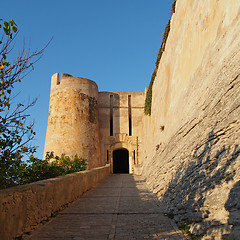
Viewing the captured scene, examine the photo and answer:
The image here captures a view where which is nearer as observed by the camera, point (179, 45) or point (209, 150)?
point (209, 150)

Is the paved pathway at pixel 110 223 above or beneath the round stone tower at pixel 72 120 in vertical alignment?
beneath


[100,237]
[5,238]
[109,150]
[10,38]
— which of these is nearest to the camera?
[5,238]

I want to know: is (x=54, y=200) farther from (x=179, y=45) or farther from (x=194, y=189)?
(x=179, y=45)

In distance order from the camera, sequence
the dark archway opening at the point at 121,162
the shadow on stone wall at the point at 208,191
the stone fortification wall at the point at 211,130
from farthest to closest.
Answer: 1. the dark archway opening at the point at 121,162
2. the stone fortification wall at the point at 211,130
3. the shadow on stone wall at the point at 208,191

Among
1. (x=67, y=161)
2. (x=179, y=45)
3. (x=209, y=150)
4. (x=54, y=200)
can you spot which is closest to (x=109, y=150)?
(x=67, y=161)

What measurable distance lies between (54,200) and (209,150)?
3.32 meters

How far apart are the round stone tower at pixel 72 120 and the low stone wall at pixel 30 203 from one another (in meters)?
12.9

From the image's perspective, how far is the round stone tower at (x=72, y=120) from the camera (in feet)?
62.0

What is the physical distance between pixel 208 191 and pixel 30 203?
284cm

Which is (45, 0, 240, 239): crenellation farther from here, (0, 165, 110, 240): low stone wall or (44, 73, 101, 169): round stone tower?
(44, 73, 101, 169): round stone tower

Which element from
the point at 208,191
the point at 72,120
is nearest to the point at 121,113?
the point at 72,120

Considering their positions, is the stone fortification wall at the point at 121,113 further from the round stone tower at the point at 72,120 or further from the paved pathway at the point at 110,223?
the paved pathway at the point at 110,223

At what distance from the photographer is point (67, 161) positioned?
11766 millimetres

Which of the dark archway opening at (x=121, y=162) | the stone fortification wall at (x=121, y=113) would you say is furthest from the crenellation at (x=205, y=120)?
the dark archway opening at (x=121, y=162)
